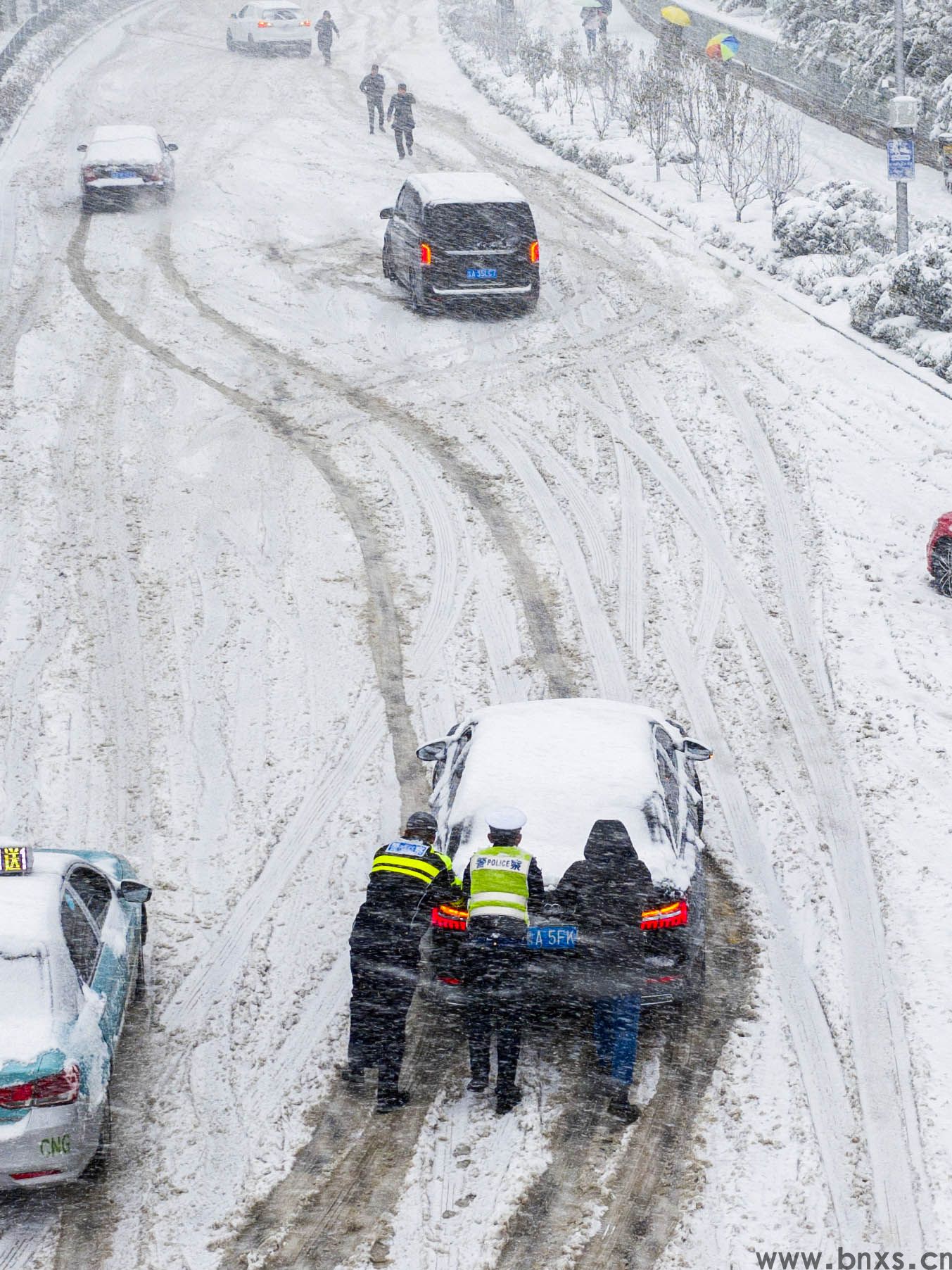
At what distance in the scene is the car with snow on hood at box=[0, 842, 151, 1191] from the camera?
613 centimetres

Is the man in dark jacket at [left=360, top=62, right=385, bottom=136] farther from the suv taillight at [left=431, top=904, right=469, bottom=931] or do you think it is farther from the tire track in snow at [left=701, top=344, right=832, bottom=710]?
the suv taillight at [left=431, top=904, right=469, bottom=931]

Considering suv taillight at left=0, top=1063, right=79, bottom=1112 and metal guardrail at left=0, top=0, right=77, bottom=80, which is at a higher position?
metal guardrail at left=0, top=0, right=77, bottom=80

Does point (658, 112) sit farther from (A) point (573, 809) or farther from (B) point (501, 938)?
(B) point (501, 938)

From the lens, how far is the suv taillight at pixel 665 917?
7352 mm

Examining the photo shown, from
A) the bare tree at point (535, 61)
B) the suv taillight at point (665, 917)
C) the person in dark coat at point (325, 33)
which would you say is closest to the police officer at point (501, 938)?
the suv taillight at point (665, 917)

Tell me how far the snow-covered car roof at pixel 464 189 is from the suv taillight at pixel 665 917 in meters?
14.1

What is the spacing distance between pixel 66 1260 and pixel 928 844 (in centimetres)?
611

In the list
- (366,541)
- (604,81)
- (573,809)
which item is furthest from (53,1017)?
(604,81)

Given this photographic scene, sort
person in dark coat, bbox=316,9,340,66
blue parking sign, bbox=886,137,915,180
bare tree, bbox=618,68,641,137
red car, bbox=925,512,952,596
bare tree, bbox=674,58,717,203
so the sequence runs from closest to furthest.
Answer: red car, bbox=925,512,952,596, blue parking sign, bbox=886,137,915,180, bare tree, bbox=674,58,717,203, bare tree, bbox=618,68,641,137, person in dark coat, bbox=316,9,340,66

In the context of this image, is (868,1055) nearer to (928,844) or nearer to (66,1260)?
(928,844)

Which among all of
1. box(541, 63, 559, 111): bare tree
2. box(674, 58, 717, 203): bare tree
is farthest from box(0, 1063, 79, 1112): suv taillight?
box(541, 63, 559, 111): bare tree

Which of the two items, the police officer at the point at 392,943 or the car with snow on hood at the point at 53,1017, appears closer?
the car with snow on hood at the point at 53,1017

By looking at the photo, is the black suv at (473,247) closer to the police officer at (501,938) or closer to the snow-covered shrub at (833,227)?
the snow-covered shrub at (833,227)

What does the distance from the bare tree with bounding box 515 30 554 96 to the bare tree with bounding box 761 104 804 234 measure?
12.1 m
